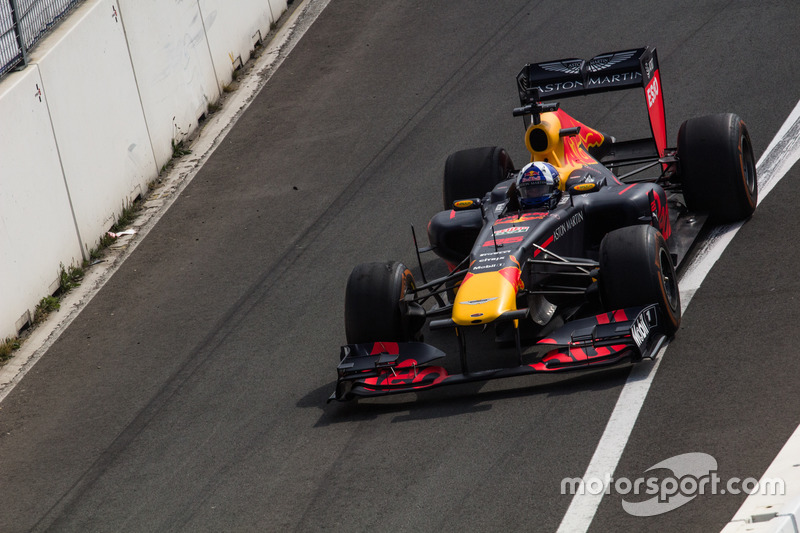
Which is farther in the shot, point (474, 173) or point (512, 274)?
point (474, 173)

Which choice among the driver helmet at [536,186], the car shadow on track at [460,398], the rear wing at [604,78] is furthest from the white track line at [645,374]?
the driver helmet at [536,186]

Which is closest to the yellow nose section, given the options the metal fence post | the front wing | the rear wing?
the front wing

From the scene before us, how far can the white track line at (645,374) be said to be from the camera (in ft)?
22.2

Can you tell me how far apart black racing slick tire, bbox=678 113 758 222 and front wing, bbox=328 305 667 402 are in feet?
8.00

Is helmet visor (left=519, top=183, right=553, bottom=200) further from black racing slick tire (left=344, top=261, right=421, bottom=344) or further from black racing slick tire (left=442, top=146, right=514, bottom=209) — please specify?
black racing slick tire (left=442, top=146, right=514, bottom=209)

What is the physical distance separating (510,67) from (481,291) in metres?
8.46

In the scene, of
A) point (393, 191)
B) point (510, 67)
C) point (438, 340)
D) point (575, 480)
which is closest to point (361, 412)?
point (438, 340)

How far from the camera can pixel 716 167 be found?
411 inches

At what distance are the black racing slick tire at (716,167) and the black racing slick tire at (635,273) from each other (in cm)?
199

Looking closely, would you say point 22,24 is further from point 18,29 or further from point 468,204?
point 468,204

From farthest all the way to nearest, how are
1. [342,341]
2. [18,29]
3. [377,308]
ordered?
[18,29] < [342,341] < [377,308]

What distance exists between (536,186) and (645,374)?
6.97 feet

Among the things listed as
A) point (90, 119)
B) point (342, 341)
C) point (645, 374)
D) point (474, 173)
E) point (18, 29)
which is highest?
point (18, 29)

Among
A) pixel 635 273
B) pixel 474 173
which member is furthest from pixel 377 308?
pixel 474 173
